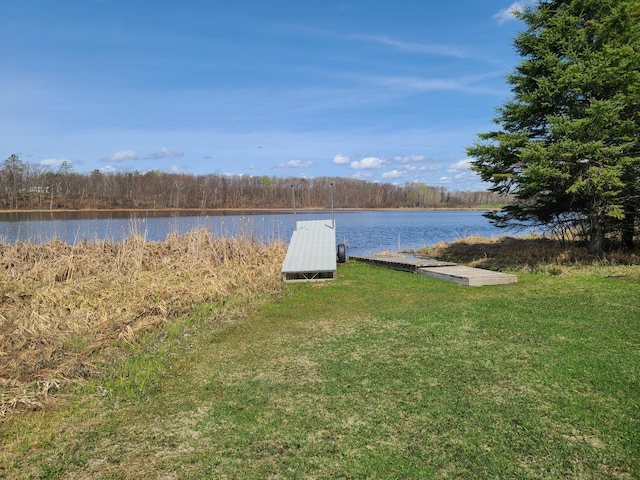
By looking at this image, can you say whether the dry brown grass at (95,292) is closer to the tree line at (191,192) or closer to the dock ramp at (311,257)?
the dock ramp at (311,257)

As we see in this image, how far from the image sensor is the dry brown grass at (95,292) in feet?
16.5

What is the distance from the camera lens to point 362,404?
4.11 meters

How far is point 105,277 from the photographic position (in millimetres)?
10391

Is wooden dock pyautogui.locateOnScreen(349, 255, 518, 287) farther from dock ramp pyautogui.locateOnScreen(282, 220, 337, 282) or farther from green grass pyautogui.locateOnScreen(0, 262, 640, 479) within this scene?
green grass pyautogui.locateOnScreen(0, 262, 640, 479)

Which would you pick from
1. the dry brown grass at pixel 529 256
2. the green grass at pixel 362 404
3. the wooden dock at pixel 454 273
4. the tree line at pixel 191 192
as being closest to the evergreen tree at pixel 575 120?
the dry brown grass at pixel 529 256

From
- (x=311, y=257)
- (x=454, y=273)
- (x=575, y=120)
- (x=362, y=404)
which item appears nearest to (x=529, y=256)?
(x=454, y=273)

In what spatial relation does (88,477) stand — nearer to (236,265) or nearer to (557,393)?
(557,393)

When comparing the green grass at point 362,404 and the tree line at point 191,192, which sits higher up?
the tree line at point 191,192

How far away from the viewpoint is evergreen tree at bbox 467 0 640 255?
1003 centimetres

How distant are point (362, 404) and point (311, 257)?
781 cm

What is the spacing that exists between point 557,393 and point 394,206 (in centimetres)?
9009

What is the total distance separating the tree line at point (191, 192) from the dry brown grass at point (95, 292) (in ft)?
138

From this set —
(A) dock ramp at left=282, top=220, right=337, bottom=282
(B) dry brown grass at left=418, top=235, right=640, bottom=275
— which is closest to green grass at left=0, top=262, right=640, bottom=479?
(A) dock ramp at left=282, top=220, right=337, bottom=282

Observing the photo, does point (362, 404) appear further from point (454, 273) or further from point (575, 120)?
point (575, 120)
